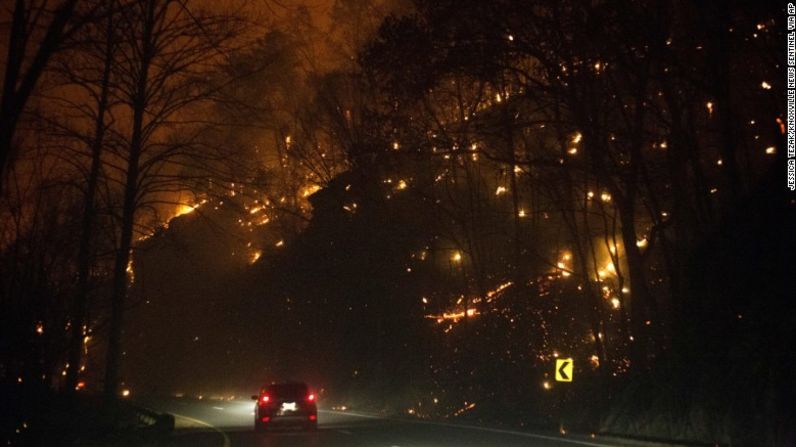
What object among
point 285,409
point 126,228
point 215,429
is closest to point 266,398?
point 285,409

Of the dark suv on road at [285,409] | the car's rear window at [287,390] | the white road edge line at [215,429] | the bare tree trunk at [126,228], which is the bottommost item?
the white road edge line at [215,429]

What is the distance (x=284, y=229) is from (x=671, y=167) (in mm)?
35744

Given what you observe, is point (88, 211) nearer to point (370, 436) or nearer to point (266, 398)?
point (266, 398)

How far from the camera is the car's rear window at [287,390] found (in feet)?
87.3

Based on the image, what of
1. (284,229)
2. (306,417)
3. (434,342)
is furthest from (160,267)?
(306,417)

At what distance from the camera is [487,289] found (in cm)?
3528

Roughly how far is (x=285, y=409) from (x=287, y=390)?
2.95ft

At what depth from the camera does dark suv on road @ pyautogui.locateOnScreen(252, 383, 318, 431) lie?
85.1 ft

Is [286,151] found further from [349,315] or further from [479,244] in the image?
[479,244]

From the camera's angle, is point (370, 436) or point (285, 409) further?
point (285, 409)

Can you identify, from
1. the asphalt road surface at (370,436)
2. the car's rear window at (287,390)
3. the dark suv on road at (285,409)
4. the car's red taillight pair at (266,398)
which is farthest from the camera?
the car's rear window at (287,390)

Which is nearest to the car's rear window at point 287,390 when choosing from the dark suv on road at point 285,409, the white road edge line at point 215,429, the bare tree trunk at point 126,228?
the dark suv on road at point 285,409

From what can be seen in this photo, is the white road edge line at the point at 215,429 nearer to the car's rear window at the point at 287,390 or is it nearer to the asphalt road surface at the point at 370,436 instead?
the asphalt road surface at the point at 370,436

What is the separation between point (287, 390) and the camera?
2677 centimetres
